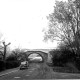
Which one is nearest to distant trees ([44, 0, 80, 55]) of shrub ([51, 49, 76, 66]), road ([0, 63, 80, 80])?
shrub ([51, 49, 76, 66])

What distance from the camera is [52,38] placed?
36750mm

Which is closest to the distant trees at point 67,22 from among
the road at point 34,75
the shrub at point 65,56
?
the shrub at point 65,56

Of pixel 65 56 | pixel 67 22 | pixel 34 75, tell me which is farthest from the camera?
pixel 65 56

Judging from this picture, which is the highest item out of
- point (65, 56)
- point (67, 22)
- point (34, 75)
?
point (67, 22)

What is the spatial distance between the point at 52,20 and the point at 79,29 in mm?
5896

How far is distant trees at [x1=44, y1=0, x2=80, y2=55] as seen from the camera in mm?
32719

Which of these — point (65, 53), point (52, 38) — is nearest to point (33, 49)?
point (65, 53)

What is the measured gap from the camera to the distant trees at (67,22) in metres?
32.7

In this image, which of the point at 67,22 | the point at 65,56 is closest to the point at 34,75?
the point at 67,22

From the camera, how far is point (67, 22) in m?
33.2

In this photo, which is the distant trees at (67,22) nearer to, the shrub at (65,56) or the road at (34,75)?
the shrub at (65,56)

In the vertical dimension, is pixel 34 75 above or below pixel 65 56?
below

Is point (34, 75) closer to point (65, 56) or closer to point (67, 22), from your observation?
point (67, 22)

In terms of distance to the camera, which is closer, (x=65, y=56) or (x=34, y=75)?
(x=34, y=75)
